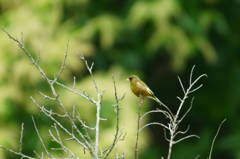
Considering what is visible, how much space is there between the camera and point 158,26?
12.9 m

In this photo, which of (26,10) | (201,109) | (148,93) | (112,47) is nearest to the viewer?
(148,93)

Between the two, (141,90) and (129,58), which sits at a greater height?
(129,58)

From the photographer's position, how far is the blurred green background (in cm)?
1170

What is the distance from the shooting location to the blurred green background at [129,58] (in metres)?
11.7

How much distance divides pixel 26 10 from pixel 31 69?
1.14 meters

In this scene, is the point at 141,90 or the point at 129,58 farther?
the point at 129,58

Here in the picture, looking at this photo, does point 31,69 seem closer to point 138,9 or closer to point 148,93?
point 138,9

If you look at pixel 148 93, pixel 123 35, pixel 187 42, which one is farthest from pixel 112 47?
pixel 148 93

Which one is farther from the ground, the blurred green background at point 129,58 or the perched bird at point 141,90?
the blurred green background at point 129,58

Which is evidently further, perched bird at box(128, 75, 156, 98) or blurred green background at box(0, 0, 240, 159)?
blurred green background at box(0, 0, 240, 159)

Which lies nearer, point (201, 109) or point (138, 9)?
point (138, 9)

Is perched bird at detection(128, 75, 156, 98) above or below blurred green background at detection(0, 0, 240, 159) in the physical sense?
below

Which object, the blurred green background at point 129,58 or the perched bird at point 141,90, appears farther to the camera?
the blurred green background at point 129,58

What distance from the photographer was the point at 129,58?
13133 millimetres
